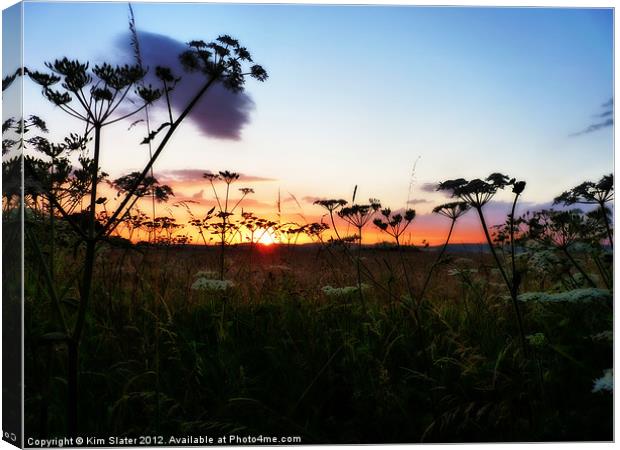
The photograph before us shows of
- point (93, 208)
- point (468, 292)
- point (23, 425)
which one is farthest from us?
point (468, 292)

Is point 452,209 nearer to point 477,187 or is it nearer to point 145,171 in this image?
point 477,187

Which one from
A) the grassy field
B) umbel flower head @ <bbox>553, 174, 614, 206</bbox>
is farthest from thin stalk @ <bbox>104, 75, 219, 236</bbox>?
umbel flower head @ <bbox>553, 174, 614, 206</bbox>

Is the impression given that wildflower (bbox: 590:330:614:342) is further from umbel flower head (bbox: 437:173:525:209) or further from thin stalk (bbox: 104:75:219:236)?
thin stalk (bbox: 104:75:219:236)

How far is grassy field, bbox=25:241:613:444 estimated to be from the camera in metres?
3.18

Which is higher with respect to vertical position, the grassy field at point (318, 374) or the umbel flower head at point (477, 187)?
the umbel flower head at point (477, 187)

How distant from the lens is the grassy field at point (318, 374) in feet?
10.4

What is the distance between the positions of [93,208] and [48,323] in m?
1.38

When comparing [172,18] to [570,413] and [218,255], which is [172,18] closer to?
[218,255]

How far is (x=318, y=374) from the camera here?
126 inches

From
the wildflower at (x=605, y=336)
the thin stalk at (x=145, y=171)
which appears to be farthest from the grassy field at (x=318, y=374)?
the thin stalk at (x=145, y=171)

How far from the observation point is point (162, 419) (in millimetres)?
3184

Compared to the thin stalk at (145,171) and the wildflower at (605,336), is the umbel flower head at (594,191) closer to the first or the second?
the wildflower at (605,336)

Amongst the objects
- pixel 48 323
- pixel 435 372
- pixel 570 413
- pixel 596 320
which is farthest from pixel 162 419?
pixel 596 320

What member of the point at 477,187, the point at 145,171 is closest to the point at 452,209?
the point at 477,187
